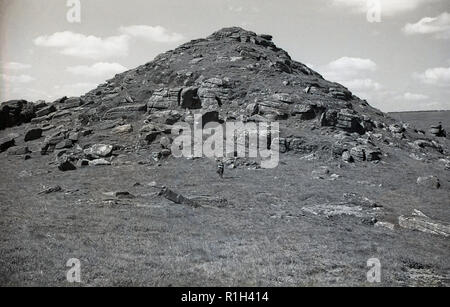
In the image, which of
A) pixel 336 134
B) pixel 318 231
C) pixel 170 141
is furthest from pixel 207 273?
pixel 336 134

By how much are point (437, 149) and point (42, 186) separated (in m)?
47.4

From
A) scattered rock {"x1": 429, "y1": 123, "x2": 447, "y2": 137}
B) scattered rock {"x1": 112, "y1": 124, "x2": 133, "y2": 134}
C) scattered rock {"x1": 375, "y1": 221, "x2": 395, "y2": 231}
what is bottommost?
scattered rock {"x1": 375, "y1": 221, "x2": 395, "y2": 231}

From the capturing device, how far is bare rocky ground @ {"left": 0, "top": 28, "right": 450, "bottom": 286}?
11555mm

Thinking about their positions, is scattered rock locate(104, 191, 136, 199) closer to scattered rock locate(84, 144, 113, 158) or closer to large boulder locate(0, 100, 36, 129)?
scattered rock locate(84, 144, 113, 158)

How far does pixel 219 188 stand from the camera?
25.8 metres

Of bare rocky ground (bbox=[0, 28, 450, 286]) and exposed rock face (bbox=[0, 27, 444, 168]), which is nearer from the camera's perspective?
bare rocky ground (bbox=[0, 28, 450, 286])

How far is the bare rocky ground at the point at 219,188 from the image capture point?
11.6 meters

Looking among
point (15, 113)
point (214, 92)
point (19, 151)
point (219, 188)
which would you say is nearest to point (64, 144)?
point (19, 151)

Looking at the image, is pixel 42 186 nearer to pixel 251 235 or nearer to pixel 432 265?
pixel 251 235

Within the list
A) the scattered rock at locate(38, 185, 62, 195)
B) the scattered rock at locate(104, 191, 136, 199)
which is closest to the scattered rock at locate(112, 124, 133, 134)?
the scattered rock at locate(38, 185, 62, 195)

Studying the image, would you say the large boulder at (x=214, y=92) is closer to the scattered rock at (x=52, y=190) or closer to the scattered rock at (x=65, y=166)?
the scattered rock at (x=65, y=166)

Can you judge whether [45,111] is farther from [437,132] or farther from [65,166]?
[437,132]

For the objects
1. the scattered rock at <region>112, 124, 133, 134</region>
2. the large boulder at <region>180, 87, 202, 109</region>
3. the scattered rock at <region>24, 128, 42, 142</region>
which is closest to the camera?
the scattered rock at <region>112, 124, 133, 134</region>
